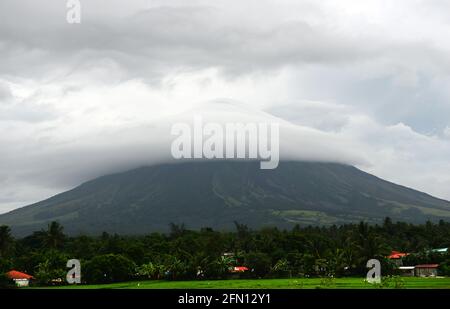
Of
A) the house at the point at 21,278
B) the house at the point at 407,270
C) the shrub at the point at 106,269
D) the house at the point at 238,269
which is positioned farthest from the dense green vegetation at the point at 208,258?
the house at the point at 407,270

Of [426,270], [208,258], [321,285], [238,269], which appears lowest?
[321,285]

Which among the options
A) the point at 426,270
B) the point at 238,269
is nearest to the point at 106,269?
the point at 238,269

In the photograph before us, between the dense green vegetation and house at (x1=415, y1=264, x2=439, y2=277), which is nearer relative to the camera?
the dense green vegetation

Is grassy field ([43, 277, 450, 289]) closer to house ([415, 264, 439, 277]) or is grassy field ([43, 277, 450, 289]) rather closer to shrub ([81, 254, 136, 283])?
shrub ([81, 254, 136, 283])

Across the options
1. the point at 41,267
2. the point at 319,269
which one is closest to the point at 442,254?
the point at 319,269

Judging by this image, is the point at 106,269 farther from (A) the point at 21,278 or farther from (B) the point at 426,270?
(B) the point at 426,270

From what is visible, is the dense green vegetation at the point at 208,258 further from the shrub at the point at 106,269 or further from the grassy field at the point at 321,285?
the grassy field at the point at 321,285

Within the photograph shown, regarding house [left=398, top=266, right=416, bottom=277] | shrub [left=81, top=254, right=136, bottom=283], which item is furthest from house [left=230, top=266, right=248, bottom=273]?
house [left=398, top=266, right=416, bottom=277]

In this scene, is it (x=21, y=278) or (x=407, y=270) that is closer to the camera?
(x=21, y=278)
